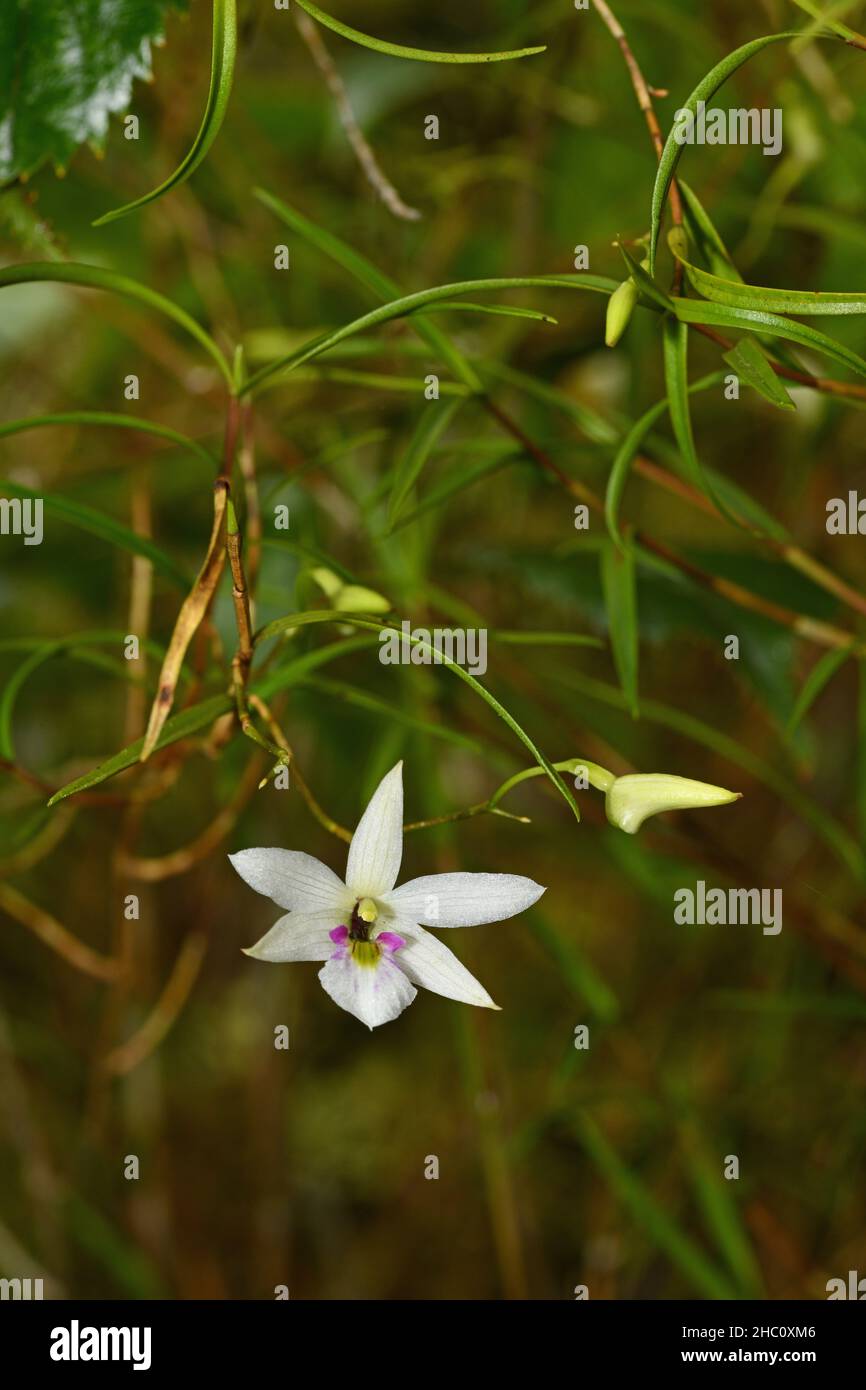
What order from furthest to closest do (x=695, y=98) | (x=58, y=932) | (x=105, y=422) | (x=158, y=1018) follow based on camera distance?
(x=158, y=1018)
(x=58, y=932)
(x=105, y=422)
(x=695, y=98)

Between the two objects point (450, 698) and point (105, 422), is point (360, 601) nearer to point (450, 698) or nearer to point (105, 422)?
point (105, 422)

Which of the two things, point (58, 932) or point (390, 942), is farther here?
point (58, 932)

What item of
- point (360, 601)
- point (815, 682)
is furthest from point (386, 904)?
point (815, 682)

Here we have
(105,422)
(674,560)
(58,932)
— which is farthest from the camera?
(58,932)

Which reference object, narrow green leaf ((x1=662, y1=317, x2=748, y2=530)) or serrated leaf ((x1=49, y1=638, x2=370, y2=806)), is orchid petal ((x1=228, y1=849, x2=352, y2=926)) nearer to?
serrated leaf ((x1=49, y1=638, x2=370, y2=806))

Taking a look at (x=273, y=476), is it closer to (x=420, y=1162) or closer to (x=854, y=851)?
(x=854, y=851)

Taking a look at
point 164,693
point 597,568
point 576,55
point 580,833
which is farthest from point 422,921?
point 576,55
